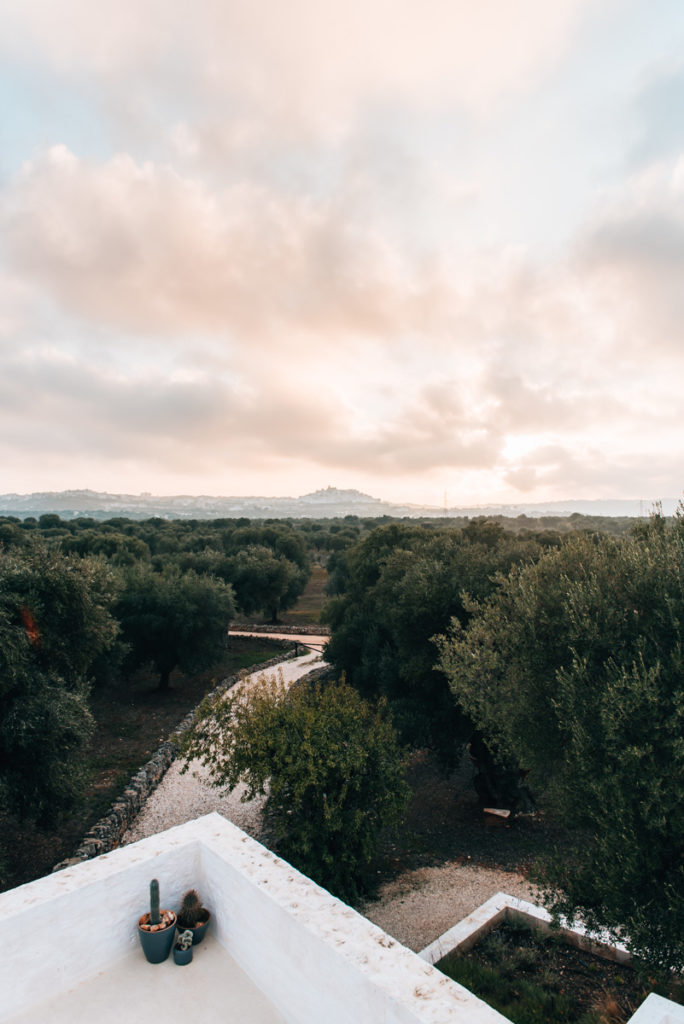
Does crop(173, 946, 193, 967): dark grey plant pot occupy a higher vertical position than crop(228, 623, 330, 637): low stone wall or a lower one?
higher

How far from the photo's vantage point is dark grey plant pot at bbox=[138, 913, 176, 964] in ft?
20.4

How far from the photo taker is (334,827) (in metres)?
13.4

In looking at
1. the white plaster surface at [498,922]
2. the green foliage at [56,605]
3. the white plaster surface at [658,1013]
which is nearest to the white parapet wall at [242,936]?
the white plaster surface at [658,1013]

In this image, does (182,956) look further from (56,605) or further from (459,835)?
(459,835)

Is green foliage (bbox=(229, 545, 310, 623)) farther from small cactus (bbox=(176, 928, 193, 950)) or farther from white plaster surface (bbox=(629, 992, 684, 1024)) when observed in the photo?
white plaster surface (bbox=(629, 992, 684, 1024))

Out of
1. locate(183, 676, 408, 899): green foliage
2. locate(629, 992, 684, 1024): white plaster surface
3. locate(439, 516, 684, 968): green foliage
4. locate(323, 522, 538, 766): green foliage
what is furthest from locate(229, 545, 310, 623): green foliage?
locate(629, 992, 684, 1024): white plaster surface

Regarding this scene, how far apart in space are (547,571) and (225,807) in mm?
14921

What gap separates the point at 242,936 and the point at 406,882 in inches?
446

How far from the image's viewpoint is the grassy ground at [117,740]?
16.1 meters

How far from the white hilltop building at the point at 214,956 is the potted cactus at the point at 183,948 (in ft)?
0.31

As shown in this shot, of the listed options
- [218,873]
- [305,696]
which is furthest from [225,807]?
[218,873]

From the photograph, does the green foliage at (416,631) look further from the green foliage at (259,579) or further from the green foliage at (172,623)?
the green foliage at (259,579)

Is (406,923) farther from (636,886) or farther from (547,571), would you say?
(547,571)

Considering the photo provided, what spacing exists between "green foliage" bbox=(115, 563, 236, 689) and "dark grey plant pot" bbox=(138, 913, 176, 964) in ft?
87.4
